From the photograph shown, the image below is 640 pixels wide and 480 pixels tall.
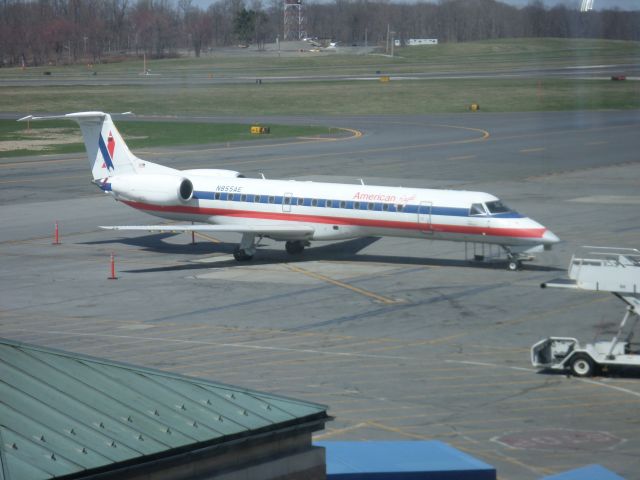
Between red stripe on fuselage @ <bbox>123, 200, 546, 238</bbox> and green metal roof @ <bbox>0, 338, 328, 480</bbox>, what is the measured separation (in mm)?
26134

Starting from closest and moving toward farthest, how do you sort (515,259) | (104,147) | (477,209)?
(477,209)
(515,259)
(104,147)

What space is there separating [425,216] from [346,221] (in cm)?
325

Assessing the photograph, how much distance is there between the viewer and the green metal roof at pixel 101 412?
11984mm

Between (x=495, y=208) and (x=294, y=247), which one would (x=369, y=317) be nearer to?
(x=495, y=208)

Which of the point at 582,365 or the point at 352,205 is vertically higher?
the point at 352,205

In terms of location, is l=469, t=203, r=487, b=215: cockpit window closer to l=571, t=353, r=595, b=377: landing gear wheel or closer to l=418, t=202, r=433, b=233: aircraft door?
l=418, t=202, r=433, b=233: aircraft door

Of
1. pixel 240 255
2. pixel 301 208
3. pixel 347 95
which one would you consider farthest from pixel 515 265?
pixel 347 95

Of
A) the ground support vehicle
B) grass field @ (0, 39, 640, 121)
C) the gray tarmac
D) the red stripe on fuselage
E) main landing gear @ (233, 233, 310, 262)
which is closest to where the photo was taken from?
the gray tarmac

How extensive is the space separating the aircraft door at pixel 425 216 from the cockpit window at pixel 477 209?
1553 millimetres

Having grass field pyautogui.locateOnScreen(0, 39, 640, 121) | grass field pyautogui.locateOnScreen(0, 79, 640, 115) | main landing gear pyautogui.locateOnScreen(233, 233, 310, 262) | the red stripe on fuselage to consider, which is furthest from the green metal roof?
grass field pyautogui.locateOnScreen(0, 79, 640, 115)

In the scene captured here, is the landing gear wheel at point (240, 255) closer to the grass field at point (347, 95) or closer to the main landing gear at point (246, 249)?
the main landing gear at point (246, 249)

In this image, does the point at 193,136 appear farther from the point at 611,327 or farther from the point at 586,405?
the point at 586,405

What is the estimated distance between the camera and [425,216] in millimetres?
40812

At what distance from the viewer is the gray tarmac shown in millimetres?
24172
